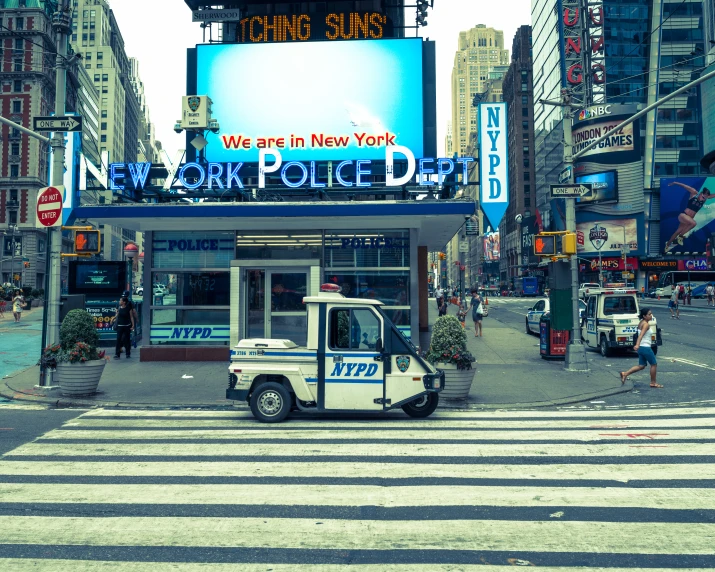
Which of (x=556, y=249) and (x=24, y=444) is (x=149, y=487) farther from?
(x=556, y=249)

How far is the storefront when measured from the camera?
18.6m

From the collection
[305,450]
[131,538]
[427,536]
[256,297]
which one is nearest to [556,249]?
[256,297]

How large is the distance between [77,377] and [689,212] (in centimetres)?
8853

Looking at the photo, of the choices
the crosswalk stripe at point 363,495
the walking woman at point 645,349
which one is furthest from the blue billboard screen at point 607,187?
the crosswalk stripe at point 363,495

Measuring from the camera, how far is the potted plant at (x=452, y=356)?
12500mm

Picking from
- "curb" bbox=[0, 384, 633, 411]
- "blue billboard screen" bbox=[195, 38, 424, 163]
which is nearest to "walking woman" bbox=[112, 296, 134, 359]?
"curb" bbox=[0, 384, 633, 411]

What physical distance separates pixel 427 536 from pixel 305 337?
18.6ft

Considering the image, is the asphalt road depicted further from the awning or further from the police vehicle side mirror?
the awning

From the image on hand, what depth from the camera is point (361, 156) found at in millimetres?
23656

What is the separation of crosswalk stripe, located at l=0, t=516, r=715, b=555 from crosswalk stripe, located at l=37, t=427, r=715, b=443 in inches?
140

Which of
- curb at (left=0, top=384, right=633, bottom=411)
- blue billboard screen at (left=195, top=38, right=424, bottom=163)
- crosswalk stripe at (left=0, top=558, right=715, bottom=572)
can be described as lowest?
crosswalk stripe at (left=0, top=558, right=715, bottom=572)

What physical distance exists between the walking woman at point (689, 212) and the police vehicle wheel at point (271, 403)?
87740mm

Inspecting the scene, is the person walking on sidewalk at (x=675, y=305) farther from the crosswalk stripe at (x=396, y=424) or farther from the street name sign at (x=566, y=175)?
the crosswalk stripe at (x=396, y=424)

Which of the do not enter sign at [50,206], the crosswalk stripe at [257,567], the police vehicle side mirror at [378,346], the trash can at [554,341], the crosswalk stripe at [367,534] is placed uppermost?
the do not enter sign at [50,206]
